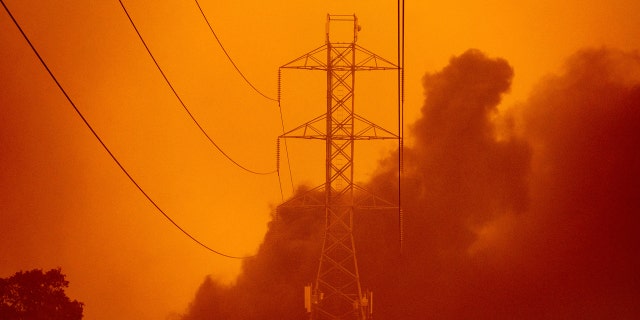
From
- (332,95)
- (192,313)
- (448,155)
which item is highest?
(448,155)

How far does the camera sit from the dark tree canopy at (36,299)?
40.4 meters

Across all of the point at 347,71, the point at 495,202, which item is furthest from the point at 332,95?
the point at 495,202

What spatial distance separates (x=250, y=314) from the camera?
189ft

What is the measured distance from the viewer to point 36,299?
134 feet

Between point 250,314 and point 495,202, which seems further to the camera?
point 495,202

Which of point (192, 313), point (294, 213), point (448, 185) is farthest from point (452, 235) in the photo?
point (192, 313)

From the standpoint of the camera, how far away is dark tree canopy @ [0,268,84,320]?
40.4 metres

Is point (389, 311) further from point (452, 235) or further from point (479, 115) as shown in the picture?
point (479, 115)

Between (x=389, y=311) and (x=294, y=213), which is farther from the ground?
(x=294, y=213)

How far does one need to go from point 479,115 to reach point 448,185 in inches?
132

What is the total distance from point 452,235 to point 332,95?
45.6 ft

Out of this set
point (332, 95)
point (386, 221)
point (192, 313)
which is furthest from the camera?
point (386, 221)

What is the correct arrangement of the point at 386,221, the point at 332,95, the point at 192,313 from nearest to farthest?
the point at 332,95 → the point at 192,313 → the point at 386,221

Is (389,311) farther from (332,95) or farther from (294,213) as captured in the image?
(332,95)
